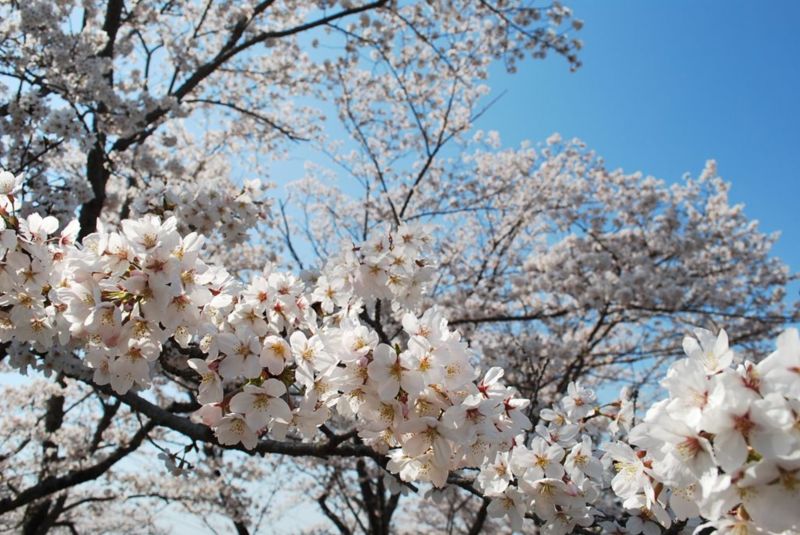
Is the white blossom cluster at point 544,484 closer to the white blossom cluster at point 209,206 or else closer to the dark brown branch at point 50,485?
the white blossom cluster at point 209,206

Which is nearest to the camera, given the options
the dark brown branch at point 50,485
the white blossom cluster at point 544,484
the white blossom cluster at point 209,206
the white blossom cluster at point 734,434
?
the white blossom cluster at point 734,434

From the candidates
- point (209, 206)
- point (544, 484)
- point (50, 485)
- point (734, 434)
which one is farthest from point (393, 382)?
point (50, 485)

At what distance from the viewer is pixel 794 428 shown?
1.00 m

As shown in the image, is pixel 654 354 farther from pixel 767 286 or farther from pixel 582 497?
pixel 582 497

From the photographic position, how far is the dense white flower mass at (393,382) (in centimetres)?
102

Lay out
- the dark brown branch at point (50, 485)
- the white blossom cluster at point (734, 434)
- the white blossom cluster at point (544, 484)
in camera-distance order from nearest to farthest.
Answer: the white blossom cluster at point (734, 434) → the white blossom cluster at point (544, 484) → the dark brown branch at point (50, 485)

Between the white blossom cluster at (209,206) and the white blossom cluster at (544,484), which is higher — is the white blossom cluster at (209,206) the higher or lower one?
the higher one

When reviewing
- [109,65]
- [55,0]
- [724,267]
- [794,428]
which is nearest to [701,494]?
[794,428]

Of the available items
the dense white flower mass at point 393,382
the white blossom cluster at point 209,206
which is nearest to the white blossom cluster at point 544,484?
the dense white flower mass at point 393,382

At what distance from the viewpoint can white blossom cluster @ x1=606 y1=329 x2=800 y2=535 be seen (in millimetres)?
986

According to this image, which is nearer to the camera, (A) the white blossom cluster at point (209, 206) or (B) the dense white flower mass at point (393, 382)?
(B) the dense white flower mass at point (393, 382)

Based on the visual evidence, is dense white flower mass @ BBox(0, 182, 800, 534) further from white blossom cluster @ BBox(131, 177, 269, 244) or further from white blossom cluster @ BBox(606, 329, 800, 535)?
white blossom cluster @ BBox(131, 177, 269, 244)

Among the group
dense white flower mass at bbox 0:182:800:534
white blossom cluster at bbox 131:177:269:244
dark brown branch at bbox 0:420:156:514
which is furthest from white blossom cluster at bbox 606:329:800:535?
dark brown branch at bbox 0:420:156:514

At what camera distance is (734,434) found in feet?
3.34
